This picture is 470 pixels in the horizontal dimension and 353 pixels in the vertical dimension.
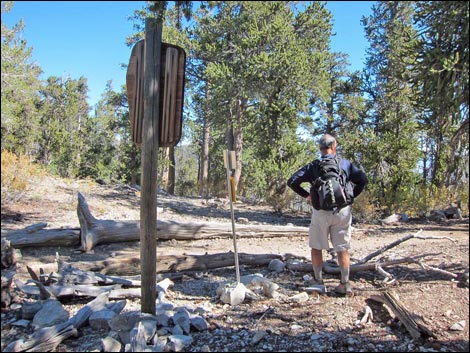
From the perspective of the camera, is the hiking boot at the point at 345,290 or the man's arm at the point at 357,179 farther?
the man's arm at the point at 357,179

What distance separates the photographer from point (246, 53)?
14273 mm

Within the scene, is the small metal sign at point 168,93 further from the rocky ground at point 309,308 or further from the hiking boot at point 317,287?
Answer: the hiking boot at point 317,287

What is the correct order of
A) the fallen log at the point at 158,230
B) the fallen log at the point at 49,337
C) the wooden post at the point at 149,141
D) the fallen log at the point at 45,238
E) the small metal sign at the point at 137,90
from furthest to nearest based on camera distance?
the fallen log at the point at 158,230
the fallen log at the point at 45,238
the small metal sign at the point at 137,90
the wooden post at the point at 149,141
the fallen log at the point at 49,337

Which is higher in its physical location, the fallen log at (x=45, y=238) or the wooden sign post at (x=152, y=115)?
the wooden sign post at (x=152, y=115)

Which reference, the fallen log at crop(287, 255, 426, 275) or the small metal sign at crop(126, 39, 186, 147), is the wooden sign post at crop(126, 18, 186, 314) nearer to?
the small metal sign at crop(126, 39, 186, 147)

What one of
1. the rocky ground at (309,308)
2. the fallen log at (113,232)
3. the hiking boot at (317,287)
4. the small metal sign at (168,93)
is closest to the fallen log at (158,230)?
the fallen log at (113,232)

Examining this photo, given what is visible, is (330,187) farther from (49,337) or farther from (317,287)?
(49,337)

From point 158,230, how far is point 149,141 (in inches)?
209

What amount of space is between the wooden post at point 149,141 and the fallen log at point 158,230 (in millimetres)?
4440

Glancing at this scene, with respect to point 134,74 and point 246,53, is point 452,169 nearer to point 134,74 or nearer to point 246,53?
point 134,74

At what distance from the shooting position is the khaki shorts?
4844mm

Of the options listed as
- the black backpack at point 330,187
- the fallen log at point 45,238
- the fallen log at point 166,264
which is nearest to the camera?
the black backpack at point 330,187

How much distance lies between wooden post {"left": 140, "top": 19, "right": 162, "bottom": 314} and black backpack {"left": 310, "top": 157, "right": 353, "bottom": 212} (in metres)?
1.96

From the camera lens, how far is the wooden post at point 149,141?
3.84 m
